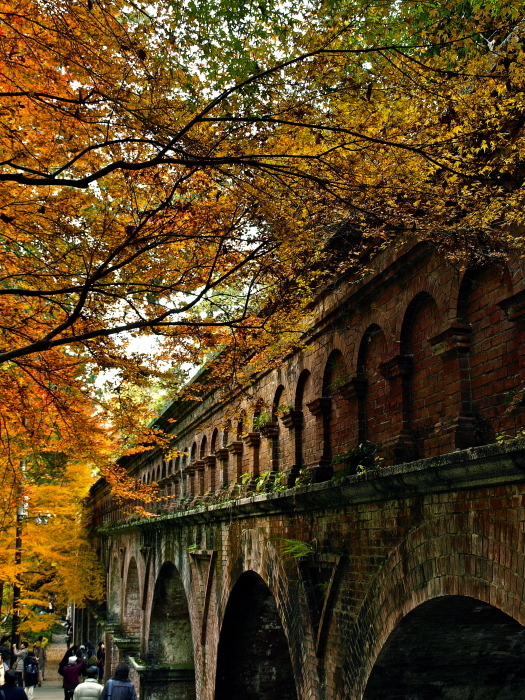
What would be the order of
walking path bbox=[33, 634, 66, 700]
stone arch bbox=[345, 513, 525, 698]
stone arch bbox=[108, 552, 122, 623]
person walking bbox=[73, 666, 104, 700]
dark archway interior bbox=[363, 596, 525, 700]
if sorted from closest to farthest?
stone arch bbox=[345, 513, 525, 698], dark archway interior bbox=[363, 596, 525, 700], person walking bbox=[73, 666, 104, 700], walking path bbox=[33, 634, 66, 700], stone arch bbox=[108, 552, 122, 623]

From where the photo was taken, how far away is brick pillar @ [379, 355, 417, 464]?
6.71 m

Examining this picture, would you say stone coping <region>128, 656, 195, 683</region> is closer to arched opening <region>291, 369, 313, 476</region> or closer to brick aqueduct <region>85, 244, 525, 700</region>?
brick aqueduct <region>85, 244, 525, 700</region>

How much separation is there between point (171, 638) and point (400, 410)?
1651 cm

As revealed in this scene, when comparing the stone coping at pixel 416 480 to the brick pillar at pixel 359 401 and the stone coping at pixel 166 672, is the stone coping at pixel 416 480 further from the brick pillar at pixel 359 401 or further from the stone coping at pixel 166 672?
the stone coping at pixel 166 672

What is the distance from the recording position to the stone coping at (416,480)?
485cm

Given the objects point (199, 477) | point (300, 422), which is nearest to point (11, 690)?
point (300, 422)

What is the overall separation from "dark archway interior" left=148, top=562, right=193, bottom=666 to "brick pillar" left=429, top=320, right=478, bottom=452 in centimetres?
1603

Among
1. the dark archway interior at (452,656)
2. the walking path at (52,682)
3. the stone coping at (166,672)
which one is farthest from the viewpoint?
the walking path at (52,682)

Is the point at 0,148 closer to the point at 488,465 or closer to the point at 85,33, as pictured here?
the point at 85,33

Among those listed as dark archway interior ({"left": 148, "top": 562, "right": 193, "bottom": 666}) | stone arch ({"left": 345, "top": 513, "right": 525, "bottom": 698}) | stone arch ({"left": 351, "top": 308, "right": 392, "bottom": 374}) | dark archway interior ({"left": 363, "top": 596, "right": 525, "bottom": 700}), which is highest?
stone arch ({"left": 351, "top": 308, "right": 392, "bottom": 374})

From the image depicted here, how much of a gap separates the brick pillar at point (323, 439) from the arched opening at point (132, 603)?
19.2 metres

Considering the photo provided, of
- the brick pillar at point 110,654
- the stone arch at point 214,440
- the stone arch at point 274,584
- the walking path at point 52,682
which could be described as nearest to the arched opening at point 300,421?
the stone arch at point 274,584

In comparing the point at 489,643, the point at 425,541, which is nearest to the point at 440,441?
the point at 425,541

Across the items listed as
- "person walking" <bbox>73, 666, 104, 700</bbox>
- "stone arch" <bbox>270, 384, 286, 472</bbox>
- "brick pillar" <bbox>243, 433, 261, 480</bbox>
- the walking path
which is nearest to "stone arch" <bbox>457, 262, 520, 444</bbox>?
"stone arch" <bbox>270, 384, 286, 472</bbox>
